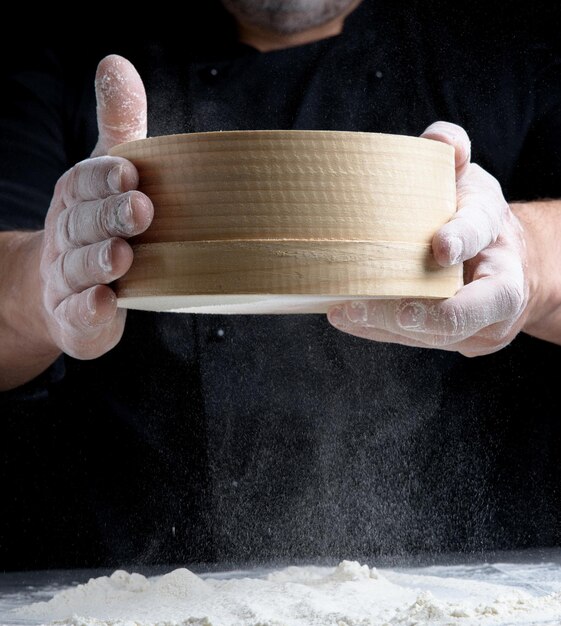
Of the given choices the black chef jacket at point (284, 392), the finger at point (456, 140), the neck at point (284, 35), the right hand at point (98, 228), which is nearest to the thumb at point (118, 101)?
the right hand at point (98, 228)

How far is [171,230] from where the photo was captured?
70cm

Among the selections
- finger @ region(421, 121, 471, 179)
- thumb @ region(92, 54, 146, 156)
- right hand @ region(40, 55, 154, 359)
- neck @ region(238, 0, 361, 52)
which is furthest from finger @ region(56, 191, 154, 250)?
neck @ region(238, 0, 361, 52)

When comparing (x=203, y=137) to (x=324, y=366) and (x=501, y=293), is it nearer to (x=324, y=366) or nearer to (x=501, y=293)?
(x=501, y=293)

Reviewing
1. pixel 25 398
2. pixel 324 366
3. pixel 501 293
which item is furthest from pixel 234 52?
pixel 501 293

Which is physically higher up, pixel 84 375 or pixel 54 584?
pixel 84 375

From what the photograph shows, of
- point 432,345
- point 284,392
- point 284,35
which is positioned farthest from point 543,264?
point 284,35

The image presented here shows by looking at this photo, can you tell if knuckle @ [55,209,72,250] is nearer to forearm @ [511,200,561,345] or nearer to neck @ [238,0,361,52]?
forearm @ [511,200,561,345]

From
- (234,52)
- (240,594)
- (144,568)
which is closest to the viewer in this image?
(240,594)

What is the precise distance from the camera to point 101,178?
0.73 metres

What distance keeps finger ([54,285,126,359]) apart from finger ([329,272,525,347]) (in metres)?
0.21

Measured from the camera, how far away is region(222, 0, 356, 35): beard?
147cm

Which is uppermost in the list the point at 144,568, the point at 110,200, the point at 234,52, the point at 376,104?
the point at 234,52

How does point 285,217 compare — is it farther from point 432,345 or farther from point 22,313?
point 22,313

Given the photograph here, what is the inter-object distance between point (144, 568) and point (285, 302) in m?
0.63
